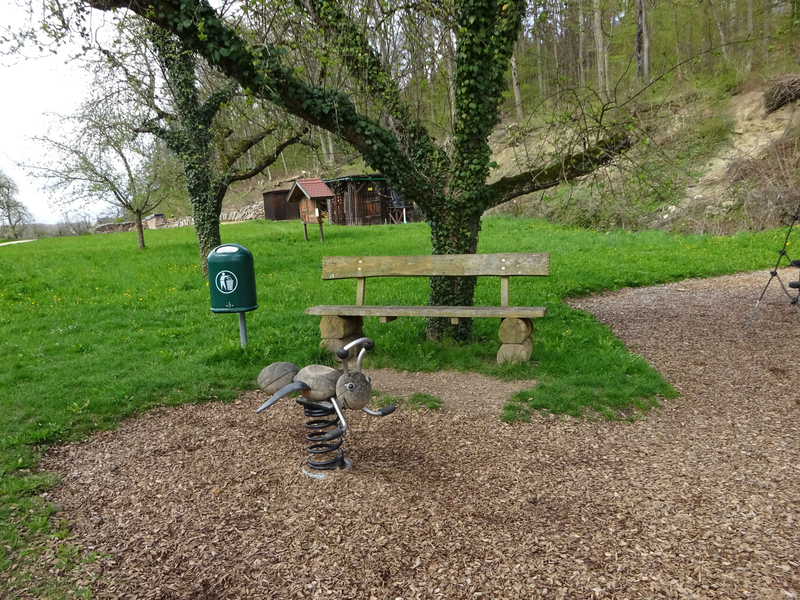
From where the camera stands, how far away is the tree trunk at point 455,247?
20.6ft

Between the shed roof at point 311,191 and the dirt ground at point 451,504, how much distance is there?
17.1 metres

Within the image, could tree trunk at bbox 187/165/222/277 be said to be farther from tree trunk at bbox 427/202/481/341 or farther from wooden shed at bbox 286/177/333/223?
wooden shed at bbox 286/177/333/223

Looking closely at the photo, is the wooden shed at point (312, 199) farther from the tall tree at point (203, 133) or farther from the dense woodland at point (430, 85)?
the dense woodland at point (430, 85)

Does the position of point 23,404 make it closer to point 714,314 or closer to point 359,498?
point 359,498

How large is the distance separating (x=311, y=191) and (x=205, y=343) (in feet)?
50.9

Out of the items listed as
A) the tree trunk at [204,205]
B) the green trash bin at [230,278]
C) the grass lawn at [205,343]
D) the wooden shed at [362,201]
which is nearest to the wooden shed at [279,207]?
the wooden shed at [362,201]

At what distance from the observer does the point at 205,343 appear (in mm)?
6949

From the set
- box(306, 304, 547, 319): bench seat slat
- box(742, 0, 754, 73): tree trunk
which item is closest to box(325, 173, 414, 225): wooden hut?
box(742, 0, 754, 73): tree trunk

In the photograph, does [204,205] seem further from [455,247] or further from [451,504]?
[451,504]

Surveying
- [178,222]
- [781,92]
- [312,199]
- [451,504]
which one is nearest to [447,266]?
[451,504]

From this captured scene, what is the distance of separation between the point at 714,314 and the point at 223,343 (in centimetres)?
707

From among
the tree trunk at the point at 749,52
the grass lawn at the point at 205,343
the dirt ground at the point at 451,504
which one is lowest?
the dirt ground at the point at 451,504

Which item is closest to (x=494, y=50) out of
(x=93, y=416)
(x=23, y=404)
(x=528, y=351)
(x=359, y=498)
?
(x=528, y=351)

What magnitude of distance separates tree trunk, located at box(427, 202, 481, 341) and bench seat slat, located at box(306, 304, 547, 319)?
62cm
